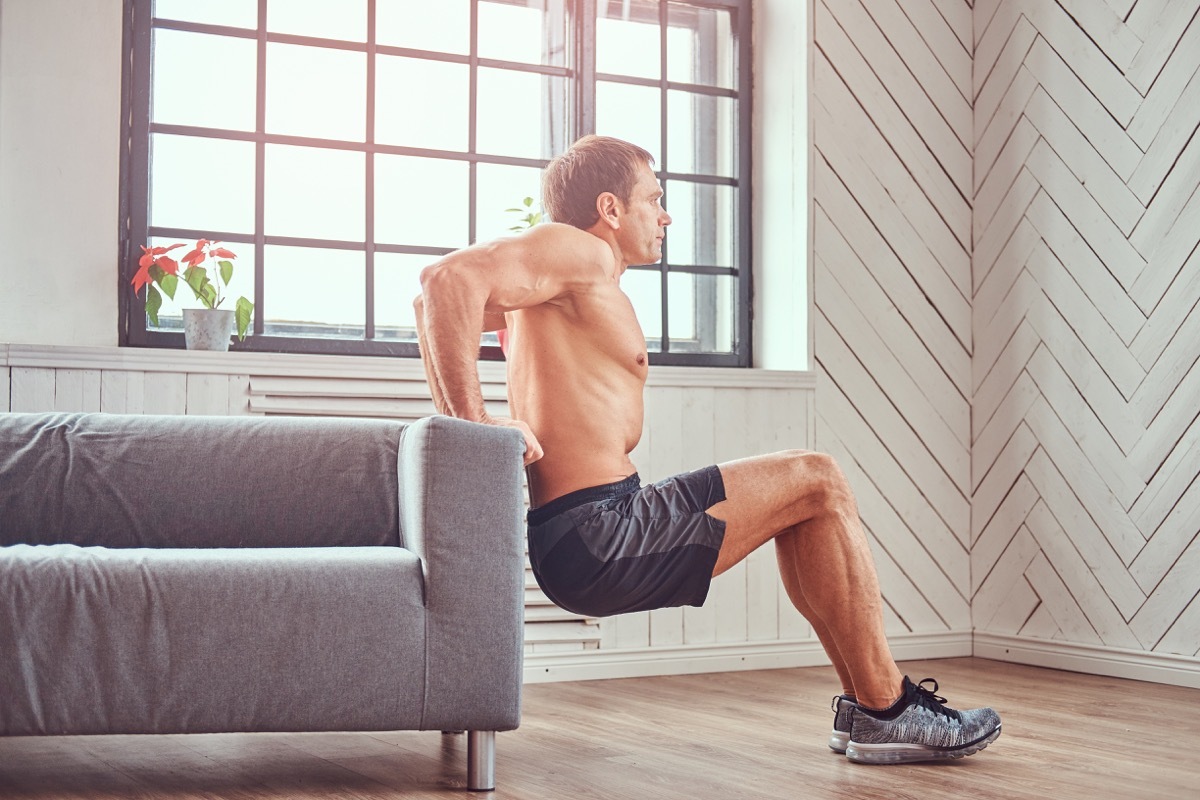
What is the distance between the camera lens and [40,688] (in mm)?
1846

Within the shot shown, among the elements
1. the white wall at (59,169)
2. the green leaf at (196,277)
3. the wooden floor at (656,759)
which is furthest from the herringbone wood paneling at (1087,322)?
the white wall at (59,169)

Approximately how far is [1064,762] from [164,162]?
2.71 meters

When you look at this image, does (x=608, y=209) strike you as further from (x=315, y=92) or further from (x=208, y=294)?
(x=315, y=92)

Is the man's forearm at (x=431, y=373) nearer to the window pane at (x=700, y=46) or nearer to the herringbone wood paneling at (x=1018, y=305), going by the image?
the herringbone wood paneling at (x=1018, y=305)

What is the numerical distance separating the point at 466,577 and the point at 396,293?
5.97ft

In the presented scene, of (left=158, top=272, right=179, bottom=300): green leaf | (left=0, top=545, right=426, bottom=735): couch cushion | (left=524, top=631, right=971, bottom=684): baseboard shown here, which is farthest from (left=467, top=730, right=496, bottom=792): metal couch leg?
(left=158, top=272, right=179, bottom=300): green leaf

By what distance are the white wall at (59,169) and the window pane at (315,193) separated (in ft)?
1.53

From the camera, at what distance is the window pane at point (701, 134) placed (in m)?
4.07

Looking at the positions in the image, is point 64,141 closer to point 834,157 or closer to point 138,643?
point 138,643

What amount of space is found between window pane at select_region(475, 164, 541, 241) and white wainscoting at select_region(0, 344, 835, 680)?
1.96 feet

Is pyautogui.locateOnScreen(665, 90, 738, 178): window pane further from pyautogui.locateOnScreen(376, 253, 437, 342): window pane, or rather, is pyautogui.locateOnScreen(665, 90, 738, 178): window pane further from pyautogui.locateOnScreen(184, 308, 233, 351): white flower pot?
pyautogui.locateOnScreen(184, 308, 233, 351): white flower pot

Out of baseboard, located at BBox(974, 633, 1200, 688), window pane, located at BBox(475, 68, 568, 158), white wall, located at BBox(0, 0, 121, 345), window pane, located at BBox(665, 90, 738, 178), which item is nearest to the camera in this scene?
white wall, located at BBox(0, 0, 121, 345)

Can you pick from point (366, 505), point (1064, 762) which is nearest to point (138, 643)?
point (366, 505)

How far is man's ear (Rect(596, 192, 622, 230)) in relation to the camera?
7.75ft
